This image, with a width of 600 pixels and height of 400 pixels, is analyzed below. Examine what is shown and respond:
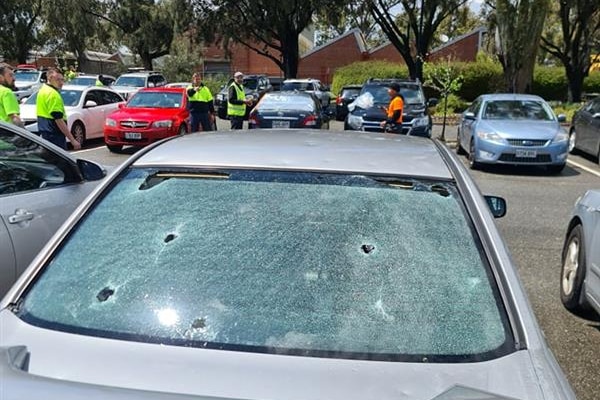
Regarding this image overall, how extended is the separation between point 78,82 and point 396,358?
2504cm

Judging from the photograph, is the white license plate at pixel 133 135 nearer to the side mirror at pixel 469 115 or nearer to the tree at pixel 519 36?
the side mirror at pixel 469 115

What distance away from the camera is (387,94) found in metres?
14.4

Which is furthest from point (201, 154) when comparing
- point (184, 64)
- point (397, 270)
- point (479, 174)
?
point (184, 64)

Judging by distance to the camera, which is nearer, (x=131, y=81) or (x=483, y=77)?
(x=131, y=81)

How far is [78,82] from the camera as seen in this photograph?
24.3 metres

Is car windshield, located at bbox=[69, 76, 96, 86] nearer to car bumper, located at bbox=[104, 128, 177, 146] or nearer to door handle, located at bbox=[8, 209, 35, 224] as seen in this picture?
car bumper, located at bbox=[104, 128, 177, 146]

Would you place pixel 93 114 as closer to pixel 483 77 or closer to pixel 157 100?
pixel 157 100

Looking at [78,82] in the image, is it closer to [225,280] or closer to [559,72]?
[225,280]

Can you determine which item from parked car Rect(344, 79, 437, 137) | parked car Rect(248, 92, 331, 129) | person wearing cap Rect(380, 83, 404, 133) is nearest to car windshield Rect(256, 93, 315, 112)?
parked car Rect(248, 92, 331, 129)

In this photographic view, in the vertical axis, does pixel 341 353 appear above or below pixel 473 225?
below

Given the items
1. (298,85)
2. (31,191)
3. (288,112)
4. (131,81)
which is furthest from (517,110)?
(131,81)

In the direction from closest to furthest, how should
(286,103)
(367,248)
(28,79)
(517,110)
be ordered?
(367,248) < (517,110) < (286,103) < (28,79)

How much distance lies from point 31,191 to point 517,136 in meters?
9.25

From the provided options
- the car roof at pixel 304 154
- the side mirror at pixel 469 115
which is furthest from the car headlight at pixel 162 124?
the car roof at pixel 304 154
